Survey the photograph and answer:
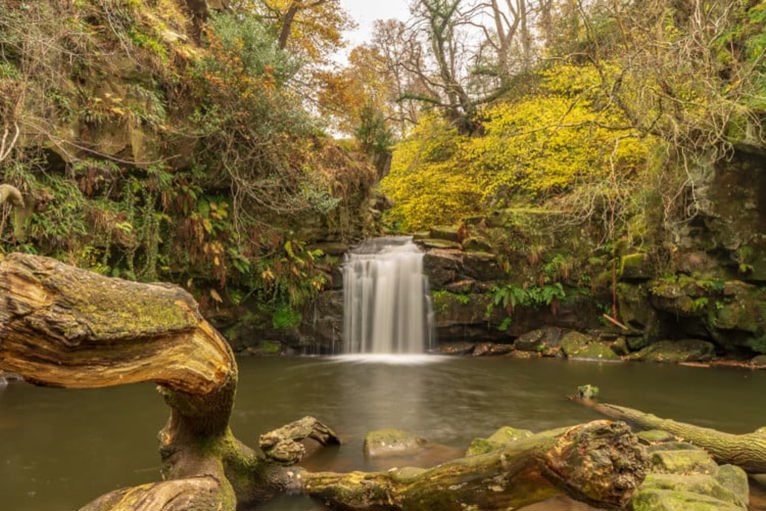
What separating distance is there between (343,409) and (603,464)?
4.60 metres

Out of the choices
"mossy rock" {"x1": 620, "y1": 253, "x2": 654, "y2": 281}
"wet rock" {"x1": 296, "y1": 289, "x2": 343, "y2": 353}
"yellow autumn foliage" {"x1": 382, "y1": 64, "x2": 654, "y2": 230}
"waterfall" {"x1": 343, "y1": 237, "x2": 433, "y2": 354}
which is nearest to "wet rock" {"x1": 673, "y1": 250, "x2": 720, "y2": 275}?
"mossy rock" {"x1": 620, "y1": 253, "x2": 654, "y2": 281}

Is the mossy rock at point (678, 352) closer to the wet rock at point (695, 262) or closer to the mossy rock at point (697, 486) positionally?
the wet rock at point (695, 262)

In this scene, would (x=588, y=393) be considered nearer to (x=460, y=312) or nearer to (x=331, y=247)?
(x=460, y=312)

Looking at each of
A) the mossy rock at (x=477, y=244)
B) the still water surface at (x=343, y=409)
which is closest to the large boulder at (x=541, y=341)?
the still water surface at (x=343, y=409)

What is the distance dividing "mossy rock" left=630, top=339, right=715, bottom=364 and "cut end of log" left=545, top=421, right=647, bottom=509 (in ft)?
30.9

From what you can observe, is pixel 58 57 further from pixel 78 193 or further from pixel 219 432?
pixel 219 432

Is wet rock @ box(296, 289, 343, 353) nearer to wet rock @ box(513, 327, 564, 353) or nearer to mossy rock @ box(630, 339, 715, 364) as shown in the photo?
wet rock @ box(513, 327, 564, 353)

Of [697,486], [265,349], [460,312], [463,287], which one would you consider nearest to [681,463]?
[697,486]

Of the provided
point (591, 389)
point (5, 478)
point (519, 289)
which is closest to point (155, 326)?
point (5, 478)

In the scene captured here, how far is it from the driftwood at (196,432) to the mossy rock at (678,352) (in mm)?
9335

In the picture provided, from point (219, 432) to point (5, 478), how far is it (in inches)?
83.8

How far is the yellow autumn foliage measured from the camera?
10.8 metres

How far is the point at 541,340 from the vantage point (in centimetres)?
1113

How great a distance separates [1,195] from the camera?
485 cm
